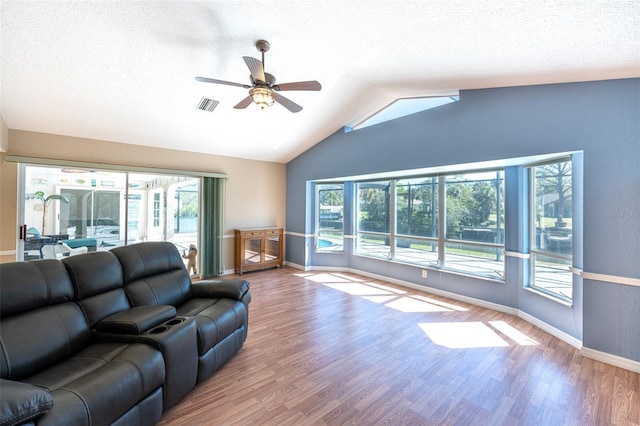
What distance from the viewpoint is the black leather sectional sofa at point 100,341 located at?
137cm

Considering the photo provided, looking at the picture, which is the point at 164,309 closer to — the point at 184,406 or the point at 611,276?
the point at 184,406

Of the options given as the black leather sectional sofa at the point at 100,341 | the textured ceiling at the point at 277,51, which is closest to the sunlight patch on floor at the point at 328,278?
the black leather sectional sofa at the point at 100,341

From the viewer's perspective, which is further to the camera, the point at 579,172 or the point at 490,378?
the point at 579,172

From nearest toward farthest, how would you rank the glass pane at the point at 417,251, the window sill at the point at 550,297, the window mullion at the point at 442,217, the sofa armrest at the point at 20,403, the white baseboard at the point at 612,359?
the sofa armrest at the point at 20,403 < the white baseboard at the point at 612,359 < the window sill at the point at 550,297 < the window mullion at the point at 442,217 < the glass pane at the point at 417,251

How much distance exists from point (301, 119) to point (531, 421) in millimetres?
4702

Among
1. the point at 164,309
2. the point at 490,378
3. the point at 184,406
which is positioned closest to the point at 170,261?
the point at 164,309

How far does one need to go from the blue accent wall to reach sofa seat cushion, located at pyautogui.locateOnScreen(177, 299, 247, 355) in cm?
334

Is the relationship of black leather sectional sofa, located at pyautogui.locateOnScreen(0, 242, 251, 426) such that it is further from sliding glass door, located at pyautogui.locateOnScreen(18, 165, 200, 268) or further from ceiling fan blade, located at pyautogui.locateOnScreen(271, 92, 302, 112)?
sliding glass door, located at pyautogui.locateOnScreen(18, 165, 200, 268)

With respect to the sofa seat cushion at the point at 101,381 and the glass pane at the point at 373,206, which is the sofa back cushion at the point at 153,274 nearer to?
the sofa seat cushion at the point at 101,381

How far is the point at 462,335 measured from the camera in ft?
10.3

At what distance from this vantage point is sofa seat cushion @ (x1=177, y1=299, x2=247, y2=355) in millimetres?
2217

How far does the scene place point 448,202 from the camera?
4602 millimetres

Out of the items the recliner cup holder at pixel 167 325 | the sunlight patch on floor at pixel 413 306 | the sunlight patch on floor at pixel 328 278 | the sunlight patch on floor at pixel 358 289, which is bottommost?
the sunlight patch on floor at pixel 413 306

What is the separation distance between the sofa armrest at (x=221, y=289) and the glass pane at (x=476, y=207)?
3511 millimetres
